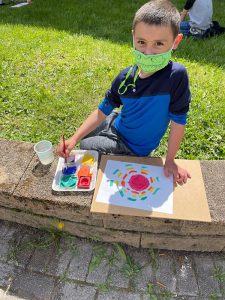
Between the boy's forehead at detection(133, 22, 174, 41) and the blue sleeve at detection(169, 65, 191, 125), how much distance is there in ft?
0.88

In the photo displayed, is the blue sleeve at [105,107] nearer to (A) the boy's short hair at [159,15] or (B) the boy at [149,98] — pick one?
(B) the boy at [149,98]

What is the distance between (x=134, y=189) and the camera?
89.4 inches

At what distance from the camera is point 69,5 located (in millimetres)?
7488

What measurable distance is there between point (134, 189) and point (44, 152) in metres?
0.75

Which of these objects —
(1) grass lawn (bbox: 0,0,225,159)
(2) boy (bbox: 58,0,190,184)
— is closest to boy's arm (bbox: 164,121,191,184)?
(2) boy (bbox: 58,0,190,184)

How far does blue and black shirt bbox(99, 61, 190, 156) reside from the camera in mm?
2168

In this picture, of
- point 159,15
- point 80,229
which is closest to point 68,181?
point 80,229

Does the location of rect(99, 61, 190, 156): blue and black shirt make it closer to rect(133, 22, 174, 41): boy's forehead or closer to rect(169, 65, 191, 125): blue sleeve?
rect(169, 65, 191, 125): blue sleeve

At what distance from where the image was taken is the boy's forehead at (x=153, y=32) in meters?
1.95

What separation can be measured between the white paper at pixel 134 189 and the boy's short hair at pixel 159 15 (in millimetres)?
1026

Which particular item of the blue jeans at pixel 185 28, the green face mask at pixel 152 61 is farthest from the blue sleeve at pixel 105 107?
the blue jeans at pixel 185 28

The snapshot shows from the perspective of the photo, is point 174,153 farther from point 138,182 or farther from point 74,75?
point 74,75

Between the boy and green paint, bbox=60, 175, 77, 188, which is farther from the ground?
the boy

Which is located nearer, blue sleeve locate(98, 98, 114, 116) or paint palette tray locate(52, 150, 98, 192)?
paint palette tray locate(52, 150, 98, 192)
